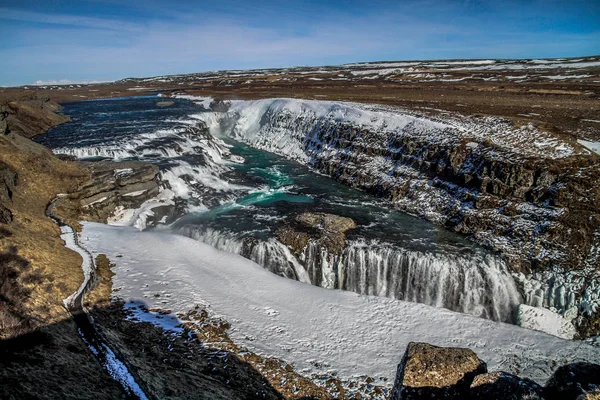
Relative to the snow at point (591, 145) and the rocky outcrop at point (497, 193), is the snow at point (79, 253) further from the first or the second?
the snow at point (591, 145)

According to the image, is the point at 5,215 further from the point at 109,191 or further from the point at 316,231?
the point at 316,231

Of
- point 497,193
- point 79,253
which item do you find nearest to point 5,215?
point 79,253

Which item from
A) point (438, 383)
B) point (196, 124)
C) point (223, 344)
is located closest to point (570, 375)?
point (438, 383)

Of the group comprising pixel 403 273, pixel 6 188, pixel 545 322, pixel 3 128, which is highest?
pixel 3 128

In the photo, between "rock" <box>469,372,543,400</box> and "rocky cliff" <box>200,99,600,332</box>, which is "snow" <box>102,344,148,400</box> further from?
"rocky cliff" <box>200,99,600,332</box>

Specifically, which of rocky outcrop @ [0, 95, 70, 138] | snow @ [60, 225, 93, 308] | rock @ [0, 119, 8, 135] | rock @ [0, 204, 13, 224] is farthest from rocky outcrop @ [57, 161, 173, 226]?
rocky outcrop @ [0, 95, 70, 138]

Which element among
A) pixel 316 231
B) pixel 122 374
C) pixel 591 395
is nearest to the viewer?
pixel 591 395
